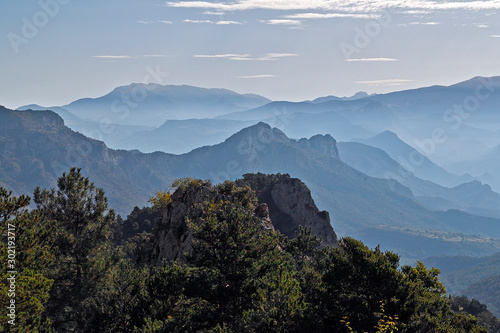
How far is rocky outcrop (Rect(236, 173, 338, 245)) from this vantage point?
9756 centimetres

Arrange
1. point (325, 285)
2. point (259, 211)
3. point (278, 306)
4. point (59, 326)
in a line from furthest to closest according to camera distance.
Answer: point (259, 211)
point (59, 326)
point (325, 285)
point (278, 306)

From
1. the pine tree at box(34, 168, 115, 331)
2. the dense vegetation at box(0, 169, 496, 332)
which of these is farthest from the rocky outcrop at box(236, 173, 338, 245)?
the dense vegetation at box(0, 169, 496, 332)

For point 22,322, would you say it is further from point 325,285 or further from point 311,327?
point 325,285

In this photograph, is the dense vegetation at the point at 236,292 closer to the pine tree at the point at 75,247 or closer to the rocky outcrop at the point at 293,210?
the pine tree at the point at 75,247

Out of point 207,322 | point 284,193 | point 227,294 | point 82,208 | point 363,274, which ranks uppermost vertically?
point 284,193

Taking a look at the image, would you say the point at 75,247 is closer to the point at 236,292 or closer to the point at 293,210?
the point at 236,292

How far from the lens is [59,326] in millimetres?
37156

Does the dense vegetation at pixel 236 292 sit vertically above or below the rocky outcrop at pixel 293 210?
below

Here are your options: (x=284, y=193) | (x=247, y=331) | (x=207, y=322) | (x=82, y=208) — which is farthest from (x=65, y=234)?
(x=284, y=193)

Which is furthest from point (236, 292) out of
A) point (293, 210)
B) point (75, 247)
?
point (293, 210)

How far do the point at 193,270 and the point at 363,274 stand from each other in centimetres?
1154

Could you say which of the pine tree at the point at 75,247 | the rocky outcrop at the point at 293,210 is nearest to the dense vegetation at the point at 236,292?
the pine tree at the point at 75,247

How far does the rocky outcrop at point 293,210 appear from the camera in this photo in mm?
97562

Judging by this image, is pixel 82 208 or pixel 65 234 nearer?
pixel 65 234
